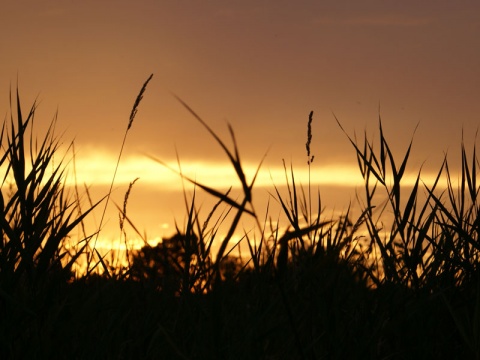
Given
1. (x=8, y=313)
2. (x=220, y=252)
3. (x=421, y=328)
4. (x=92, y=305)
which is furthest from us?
(x=421, y=328)

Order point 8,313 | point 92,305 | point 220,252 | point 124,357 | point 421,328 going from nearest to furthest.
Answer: point 220,252
point 8,313
point 92,305
point 421,328
point 124,357

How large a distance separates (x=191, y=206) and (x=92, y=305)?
1.68ft

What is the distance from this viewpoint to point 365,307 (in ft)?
8.43

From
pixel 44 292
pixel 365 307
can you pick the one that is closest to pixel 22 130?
pixel 44 292

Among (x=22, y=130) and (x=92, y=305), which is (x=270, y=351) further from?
(x=22, y=130)

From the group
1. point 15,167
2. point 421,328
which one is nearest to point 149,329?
point 15,167

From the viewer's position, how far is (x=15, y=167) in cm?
245

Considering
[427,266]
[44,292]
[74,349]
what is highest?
[427,266]

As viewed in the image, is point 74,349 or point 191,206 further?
point 191,206

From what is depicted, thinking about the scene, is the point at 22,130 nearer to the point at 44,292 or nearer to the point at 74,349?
the point at 44,292

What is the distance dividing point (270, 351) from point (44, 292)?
3.20 ft

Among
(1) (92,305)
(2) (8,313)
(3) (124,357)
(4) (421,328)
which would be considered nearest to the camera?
(2) (8,313)

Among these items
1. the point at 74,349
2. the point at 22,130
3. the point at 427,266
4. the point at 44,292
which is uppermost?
the point at 22,130

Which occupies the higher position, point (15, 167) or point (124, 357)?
point (15, 167)
